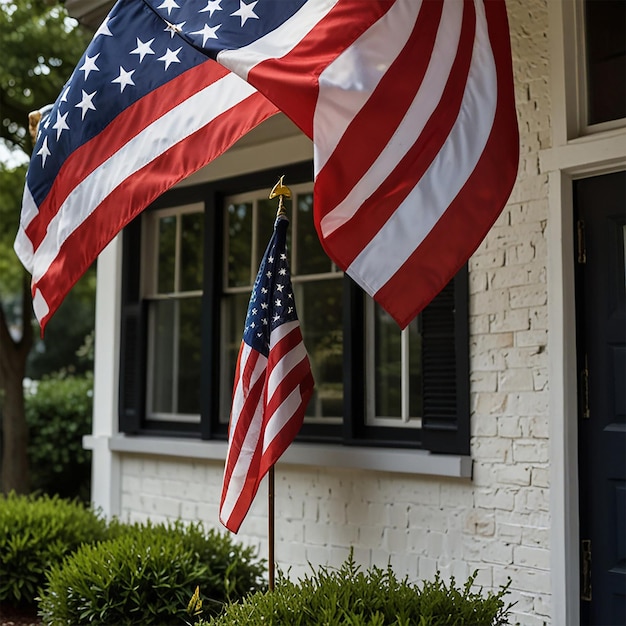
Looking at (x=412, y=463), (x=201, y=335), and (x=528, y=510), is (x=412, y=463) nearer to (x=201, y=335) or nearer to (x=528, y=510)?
(x=528, y=510)

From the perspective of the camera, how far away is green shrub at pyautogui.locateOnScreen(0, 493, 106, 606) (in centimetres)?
563

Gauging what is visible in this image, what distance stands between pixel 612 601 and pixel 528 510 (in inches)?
22.1

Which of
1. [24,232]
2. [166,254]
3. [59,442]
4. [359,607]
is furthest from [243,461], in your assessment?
[59,442]

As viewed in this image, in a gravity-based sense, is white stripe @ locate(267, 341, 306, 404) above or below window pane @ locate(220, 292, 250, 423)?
below

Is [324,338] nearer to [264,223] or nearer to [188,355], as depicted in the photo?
[264,223]

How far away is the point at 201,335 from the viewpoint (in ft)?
21.5

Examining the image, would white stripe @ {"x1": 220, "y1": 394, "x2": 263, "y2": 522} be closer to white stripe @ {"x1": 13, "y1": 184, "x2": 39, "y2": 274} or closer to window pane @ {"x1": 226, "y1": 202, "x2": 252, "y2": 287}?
white stripe @ {"x1": 13, "y1": 184, "x2": 39, "y2": 274}

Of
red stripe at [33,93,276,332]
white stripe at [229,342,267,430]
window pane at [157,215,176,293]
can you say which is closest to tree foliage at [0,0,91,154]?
window pane at [157,215,176,293]

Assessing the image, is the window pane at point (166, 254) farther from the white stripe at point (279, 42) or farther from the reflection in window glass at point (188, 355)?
the white stripe at point (279, 42)

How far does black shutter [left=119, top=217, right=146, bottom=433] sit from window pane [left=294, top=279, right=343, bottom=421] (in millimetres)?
1476

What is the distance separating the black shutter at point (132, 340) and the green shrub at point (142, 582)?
70.7 inches

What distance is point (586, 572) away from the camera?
14.1 ft

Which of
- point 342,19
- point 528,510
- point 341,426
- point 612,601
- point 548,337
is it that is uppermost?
point 342,19

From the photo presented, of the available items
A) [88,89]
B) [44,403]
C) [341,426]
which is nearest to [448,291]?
[341,426]
